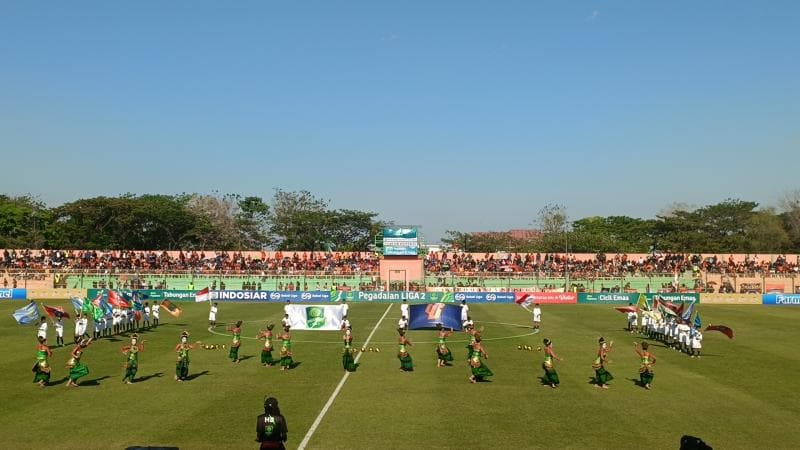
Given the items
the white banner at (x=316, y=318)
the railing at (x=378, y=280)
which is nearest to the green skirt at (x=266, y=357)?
the white banner at (x=316, y=318)

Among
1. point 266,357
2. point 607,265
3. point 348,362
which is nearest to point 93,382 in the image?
point 266,357

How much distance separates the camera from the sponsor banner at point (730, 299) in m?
66.8

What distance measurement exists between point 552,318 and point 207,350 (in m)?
27.6

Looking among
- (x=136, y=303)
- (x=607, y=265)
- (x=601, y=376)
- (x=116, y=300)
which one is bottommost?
(x=601, y=376)

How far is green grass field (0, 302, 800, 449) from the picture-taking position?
706 inches

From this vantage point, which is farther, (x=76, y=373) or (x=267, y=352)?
(x=267, y=352)

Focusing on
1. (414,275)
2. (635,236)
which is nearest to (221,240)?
(414,275)

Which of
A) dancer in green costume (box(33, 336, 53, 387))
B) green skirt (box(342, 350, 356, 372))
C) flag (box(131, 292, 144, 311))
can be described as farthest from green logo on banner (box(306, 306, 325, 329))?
dancer in green costume (box(33, 336, 53, 387))

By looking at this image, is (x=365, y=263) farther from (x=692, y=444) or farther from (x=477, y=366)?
(x=692, y=444)

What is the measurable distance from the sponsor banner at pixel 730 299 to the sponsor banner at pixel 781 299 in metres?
0.66

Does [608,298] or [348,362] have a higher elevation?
[608,298]

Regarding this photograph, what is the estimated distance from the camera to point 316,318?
39219 mm

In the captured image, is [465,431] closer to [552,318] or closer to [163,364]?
[163,364]

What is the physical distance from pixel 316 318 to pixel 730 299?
153 ft
